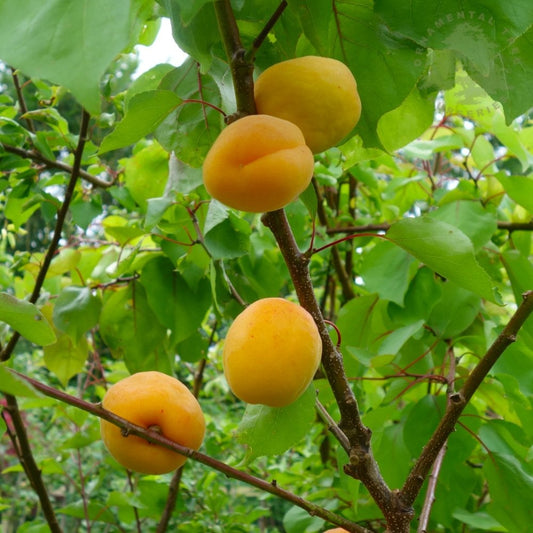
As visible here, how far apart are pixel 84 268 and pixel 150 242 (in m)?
0.17

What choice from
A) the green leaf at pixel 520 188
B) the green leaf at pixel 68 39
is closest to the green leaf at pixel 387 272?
the green leaf at pixel 520 188

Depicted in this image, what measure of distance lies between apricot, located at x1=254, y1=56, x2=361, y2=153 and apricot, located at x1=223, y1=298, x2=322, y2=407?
14cm

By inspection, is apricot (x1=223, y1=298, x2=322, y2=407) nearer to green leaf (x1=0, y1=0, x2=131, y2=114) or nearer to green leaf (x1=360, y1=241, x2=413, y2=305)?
green leaf (x1=0, y1=0, x2=131, y2=114)

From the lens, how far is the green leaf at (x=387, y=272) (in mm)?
1023

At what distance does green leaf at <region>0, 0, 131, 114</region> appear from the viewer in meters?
0.33

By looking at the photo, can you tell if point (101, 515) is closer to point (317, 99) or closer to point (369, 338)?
point (369, 338)

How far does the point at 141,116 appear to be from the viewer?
537 mm

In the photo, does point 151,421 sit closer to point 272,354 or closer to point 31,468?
point 272,354

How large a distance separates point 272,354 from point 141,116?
0.74ft

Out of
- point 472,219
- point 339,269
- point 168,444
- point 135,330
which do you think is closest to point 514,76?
point 168,444

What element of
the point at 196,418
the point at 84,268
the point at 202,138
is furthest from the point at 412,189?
the point at 196,418

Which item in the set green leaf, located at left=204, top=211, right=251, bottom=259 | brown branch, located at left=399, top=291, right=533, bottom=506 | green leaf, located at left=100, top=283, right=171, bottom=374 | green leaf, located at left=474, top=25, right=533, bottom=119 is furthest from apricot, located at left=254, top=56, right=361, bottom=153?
green leaf, located at left=100, top=283, right=171, bottom=374

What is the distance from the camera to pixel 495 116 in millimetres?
1087

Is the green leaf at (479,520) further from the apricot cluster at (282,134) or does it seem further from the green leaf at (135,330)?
the apricot cluster at (282,134)
